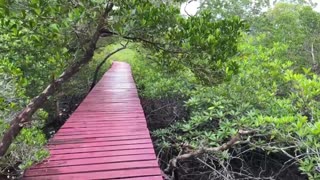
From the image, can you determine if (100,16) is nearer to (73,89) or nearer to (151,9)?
(151,9)

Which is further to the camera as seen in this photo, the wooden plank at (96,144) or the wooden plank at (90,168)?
the wooden plank at (96,144)

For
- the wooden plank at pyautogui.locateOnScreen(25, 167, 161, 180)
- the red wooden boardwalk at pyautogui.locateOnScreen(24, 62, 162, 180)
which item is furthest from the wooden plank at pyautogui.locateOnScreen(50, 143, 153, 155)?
the wooden plank at pyautogui.locateOnScreen(25, 167, 161, 180)

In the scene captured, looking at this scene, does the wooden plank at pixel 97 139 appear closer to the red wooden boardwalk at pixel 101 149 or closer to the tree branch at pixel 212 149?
the red wooden boardwalk at pixel 101 149

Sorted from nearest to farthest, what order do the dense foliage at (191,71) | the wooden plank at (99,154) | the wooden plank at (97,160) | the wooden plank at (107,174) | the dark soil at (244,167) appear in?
1. the wooden plank at (107,174)
2. the dense foliage at (191,71)
3. the wooden plank at (97,160)
4. the wooden plank at (99,154)
5. the dark soil at (244,167)

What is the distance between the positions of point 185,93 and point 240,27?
9.18 feet

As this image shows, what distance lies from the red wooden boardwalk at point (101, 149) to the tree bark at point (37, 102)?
0.33 metres

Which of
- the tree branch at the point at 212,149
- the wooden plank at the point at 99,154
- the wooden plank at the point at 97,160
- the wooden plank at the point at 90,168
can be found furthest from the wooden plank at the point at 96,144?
the tree branch at the point at 212,149

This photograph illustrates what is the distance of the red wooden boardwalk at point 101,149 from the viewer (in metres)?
2.25

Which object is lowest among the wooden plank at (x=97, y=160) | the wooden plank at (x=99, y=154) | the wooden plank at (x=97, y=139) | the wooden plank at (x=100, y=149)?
the wooden plank at (x=97, y=139)

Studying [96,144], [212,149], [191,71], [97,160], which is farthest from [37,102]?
[212,149]

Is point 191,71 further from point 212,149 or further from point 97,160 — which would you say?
point 97,160

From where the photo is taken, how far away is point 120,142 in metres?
2.93

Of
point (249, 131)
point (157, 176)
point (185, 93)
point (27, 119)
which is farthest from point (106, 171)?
point (185, 93)

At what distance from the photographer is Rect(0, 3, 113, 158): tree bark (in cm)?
234
